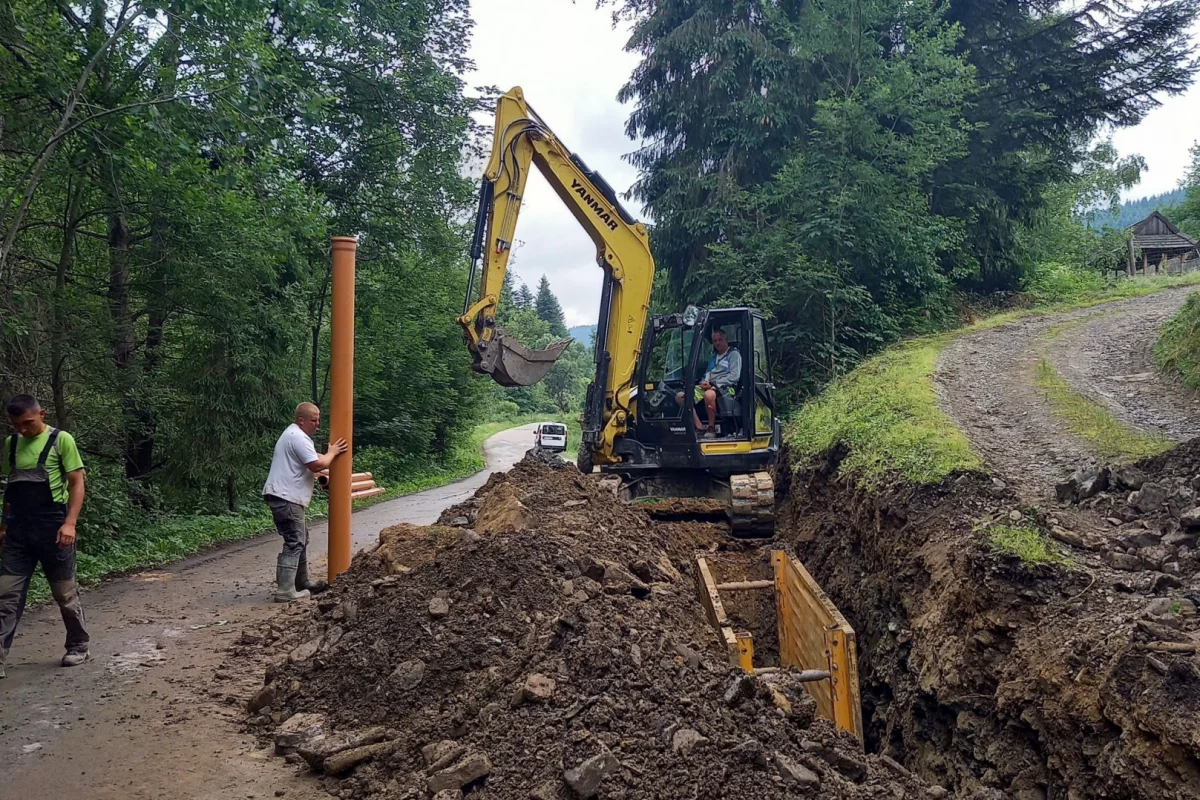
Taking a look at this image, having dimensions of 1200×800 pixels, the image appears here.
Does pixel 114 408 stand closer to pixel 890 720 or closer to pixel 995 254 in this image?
pixel 890 720

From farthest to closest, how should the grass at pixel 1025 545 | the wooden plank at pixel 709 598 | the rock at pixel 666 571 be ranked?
the rock at pixel 666 571
the wooden plank at pixel 709 598
the grass at pixel 1025 545

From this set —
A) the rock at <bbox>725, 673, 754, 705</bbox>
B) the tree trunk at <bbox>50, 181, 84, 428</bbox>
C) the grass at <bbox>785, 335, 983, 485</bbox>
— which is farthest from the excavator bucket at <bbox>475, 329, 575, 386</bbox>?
the rock at <bbox>725, 673, 754, 705</bbox>

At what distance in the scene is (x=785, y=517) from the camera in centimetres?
1102

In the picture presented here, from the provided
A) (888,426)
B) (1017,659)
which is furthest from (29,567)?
(888,426)

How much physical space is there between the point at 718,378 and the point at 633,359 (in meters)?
1.18

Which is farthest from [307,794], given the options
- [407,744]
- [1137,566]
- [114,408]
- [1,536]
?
[114,408]

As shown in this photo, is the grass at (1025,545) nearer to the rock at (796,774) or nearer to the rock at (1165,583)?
the rock at (1165,583)

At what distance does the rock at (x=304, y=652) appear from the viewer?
202 inches

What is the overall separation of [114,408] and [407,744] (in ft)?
29.7

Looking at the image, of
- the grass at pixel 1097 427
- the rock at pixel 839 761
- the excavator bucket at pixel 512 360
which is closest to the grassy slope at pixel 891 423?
the grass at pixel 1097 427

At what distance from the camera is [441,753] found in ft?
12.6

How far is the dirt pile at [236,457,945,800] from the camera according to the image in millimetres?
3496

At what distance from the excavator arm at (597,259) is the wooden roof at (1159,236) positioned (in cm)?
3422

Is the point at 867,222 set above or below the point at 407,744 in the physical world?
above
